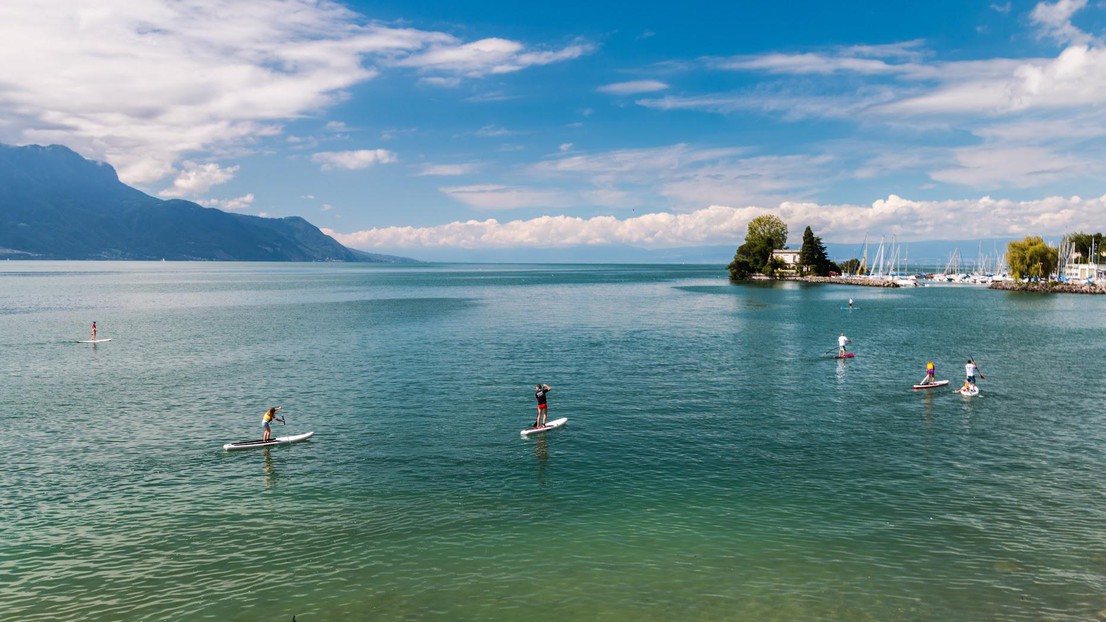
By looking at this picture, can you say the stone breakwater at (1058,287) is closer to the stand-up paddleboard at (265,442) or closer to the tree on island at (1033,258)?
the tree on island at (1033,258)

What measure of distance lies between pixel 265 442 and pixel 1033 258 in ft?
737

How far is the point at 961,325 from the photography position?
104m

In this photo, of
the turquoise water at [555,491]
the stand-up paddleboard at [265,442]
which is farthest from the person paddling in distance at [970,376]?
the stand-up paddleboard at [265,442]

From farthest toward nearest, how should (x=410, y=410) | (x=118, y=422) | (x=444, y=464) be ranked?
(x=410, y=410), (x=118, y=422), (x=444, y=464)

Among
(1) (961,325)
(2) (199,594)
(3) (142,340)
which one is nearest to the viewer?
(2) (199,594)

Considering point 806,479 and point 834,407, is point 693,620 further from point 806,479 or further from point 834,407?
point 834,407

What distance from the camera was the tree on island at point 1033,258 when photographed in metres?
188

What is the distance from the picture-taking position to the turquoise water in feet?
68.5

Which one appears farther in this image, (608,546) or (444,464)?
(444,464)

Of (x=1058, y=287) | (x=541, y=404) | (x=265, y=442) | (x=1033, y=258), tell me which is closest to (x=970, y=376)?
(x=541, y=404)

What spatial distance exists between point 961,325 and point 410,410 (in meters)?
98.8

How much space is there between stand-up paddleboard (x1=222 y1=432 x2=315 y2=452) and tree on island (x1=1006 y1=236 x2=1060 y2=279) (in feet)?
726

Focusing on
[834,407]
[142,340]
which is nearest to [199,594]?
[834,407]

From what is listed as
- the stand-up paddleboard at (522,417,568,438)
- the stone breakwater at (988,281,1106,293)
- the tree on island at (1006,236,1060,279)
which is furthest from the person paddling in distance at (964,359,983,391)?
the tree on island at (1006,236,1060,279)
